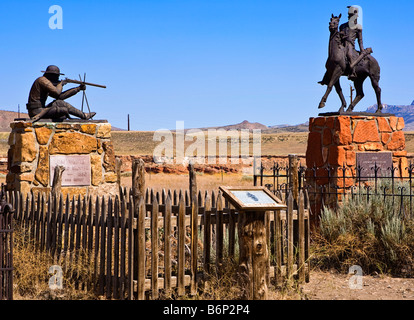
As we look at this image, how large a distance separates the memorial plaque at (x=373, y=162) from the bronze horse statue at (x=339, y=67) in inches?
36.0

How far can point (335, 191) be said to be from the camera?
927cm

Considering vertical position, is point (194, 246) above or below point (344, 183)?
below

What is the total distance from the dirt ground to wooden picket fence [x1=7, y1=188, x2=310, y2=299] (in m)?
0.26

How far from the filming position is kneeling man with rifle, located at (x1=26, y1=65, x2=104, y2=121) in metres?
10.1

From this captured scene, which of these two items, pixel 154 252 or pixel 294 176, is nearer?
pixel 154 252

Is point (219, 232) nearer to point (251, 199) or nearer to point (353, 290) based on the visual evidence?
point (251, 199)

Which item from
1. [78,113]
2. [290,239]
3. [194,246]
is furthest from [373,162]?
[78,113]

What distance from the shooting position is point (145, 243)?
590cm

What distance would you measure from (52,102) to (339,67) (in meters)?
5.45

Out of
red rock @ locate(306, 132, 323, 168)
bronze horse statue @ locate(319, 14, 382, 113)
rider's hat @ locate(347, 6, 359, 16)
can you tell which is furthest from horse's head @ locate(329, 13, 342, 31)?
red rock @ locate(306, 132, 323, 168)

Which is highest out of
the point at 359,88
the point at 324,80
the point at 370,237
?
the point at 324,80

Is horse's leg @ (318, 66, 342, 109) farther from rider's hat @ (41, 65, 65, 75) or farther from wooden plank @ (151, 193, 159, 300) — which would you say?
wooden plank @ (151, 193, 159, 300)
